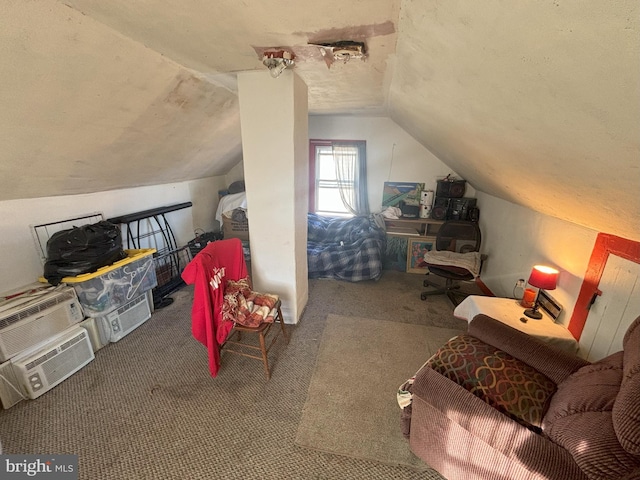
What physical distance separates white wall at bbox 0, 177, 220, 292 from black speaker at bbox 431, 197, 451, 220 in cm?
352

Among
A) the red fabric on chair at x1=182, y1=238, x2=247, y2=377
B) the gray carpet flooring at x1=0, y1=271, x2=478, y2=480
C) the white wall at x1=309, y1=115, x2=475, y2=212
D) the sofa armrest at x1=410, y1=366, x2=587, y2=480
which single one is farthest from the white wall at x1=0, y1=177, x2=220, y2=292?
the sofa armrest at x1=410, y1=366, x2=587, y2=480

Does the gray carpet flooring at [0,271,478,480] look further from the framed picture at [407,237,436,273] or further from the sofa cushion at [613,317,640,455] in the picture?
the framed picture at [407,237,436,273]

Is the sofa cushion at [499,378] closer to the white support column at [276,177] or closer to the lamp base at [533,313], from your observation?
the lamp base at [533,313]

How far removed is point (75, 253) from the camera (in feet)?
6.14

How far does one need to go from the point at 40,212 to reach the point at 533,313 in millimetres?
3843

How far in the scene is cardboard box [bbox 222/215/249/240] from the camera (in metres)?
3.76

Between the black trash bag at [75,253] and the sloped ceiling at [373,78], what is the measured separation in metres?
0.43

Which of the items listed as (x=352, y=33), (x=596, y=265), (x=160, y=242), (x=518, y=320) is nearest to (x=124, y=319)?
(x=160, y=242)

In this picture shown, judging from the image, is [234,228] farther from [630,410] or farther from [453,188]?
[630,410]

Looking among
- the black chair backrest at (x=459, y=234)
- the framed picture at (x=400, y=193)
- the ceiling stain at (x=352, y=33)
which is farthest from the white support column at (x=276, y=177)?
the framed picture at (x=400, y=193)

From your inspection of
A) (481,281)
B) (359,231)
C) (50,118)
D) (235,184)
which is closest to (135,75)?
(50,118)

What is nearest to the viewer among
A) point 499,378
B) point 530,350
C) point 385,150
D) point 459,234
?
point 499,378

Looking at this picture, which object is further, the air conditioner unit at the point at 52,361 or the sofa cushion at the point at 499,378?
the air conditioner unit at the point at 52,361

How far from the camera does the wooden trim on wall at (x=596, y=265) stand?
1431 mm
